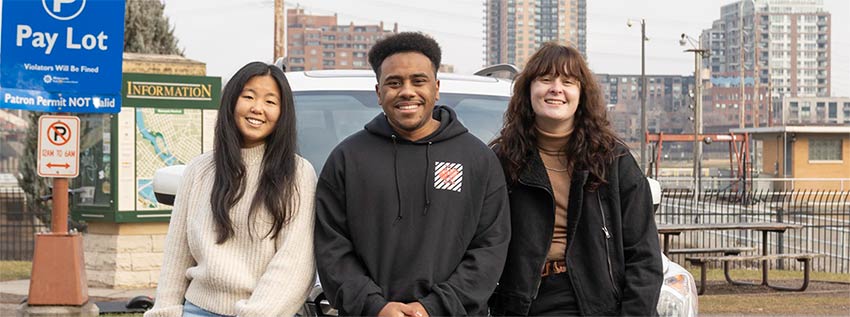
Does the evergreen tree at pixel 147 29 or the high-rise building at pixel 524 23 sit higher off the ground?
the high-rise building at pixel 524 23

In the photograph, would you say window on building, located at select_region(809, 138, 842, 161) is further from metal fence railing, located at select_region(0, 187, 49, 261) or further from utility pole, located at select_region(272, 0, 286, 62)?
metal fence railing, located at select_region(0, 187, 49, 261)

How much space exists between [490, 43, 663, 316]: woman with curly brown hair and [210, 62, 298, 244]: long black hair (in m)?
0.75

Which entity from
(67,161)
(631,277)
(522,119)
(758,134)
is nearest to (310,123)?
(522,119)

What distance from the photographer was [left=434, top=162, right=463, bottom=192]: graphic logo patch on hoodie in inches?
140

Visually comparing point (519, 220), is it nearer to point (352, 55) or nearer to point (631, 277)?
point (631, 277)

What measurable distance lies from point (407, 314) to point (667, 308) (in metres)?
1.29

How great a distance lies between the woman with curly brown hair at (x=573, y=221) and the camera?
375cm

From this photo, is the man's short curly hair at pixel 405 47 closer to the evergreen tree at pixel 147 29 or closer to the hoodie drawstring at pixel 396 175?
the hoodie drawstring at pixel 396 175

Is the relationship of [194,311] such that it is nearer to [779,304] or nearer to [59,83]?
[59,83]

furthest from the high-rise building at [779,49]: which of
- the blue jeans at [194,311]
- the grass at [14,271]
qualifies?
the blue jeans at [194,311]

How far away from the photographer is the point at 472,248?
361cm

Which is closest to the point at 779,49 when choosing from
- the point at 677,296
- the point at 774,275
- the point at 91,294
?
the point at 774,275

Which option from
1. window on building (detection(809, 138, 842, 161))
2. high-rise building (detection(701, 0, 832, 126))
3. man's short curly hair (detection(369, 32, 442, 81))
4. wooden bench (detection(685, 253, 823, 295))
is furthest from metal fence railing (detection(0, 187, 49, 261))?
high-rise building (detection(701, 0, 832, 126))

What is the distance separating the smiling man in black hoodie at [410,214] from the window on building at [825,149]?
50.1 m
